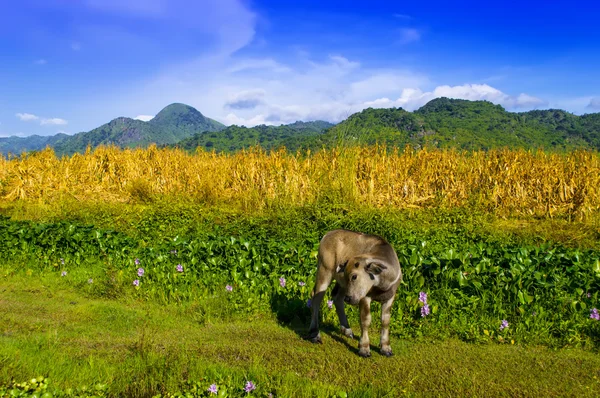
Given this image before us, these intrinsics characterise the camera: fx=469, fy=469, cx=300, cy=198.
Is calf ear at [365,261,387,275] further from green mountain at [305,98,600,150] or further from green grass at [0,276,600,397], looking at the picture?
green mountain at [305,98,600,150]

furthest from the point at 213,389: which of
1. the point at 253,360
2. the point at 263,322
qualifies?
the point at 263,322

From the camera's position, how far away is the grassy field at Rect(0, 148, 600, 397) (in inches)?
172

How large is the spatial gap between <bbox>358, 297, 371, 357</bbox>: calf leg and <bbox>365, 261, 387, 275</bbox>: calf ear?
40 cm

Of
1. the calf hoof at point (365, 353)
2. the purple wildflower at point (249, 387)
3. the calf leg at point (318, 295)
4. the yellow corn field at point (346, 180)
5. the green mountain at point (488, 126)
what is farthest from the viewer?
the green mountain at point (488, 126)

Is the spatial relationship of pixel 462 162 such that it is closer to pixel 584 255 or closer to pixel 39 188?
pixel 584 255

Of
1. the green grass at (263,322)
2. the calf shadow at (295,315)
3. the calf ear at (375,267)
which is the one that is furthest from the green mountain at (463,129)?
the calf ear at (375,267)

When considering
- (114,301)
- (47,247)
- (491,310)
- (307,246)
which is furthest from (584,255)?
(47,247)

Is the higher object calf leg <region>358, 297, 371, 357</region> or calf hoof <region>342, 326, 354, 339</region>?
calf leg <region>358, 297, 371, 357</region>

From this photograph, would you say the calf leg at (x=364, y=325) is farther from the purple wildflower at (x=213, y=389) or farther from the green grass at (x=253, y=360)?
the purple wildflower at (x=213, y=389)

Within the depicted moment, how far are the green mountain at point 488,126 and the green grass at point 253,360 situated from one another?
1207 inches

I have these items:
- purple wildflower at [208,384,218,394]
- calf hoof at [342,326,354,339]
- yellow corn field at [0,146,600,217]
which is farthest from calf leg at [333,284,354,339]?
yellow corn field at [0,146,600,217]

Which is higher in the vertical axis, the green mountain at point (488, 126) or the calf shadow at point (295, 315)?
the green mountain at point (488, 126)

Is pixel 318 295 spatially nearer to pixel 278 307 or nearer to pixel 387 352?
pixel 387 352

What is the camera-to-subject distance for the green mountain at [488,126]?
46.0 m
